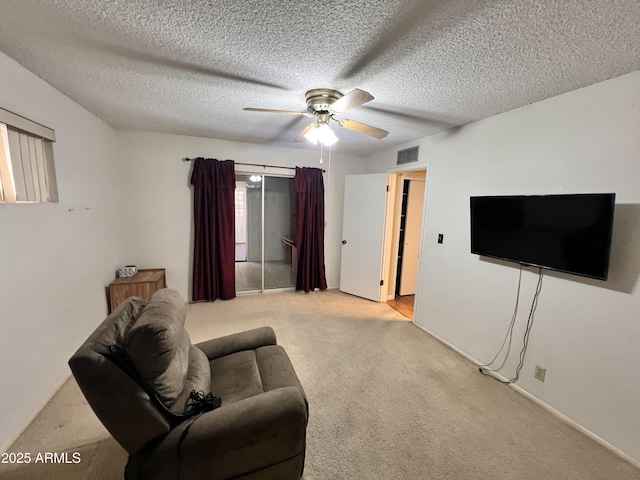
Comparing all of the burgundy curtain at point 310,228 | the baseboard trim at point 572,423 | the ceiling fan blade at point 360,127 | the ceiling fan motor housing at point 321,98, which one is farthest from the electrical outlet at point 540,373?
the burgundy curtain at point 310,228

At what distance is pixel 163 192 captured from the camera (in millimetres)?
3557

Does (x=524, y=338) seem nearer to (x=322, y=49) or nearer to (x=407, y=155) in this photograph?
(x=407, y=155)

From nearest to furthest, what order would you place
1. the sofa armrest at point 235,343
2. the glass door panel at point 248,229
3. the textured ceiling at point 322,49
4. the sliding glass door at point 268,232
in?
the textured ceiling at point 322,49 → the sofa armrest at point 235,343 → the sliding glass door at point 268,232 → the glass door panel at point 248,229

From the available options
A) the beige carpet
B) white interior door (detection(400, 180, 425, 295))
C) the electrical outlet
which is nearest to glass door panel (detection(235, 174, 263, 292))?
the beige carpet

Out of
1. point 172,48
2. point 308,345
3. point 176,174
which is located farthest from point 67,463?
point 176,174

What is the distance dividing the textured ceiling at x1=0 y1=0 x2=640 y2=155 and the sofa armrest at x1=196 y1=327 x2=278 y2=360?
1.87m

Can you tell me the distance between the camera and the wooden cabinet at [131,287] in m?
2.86

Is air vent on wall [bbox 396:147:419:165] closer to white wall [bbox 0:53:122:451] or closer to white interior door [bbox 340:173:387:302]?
white interior door [bbox 340:173:387:302]

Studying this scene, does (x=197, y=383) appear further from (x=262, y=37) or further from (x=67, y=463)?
(x=262, y=37)

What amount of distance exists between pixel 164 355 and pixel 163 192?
3.03 meters

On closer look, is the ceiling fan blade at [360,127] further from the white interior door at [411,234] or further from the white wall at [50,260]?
the white interior door at [411,234]

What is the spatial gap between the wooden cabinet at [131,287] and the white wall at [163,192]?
0.48m

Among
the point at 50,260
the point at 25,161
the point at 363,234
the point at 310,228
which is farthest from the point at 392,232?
the point at 25,161

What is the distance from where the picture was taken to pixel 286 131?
10.3ft
